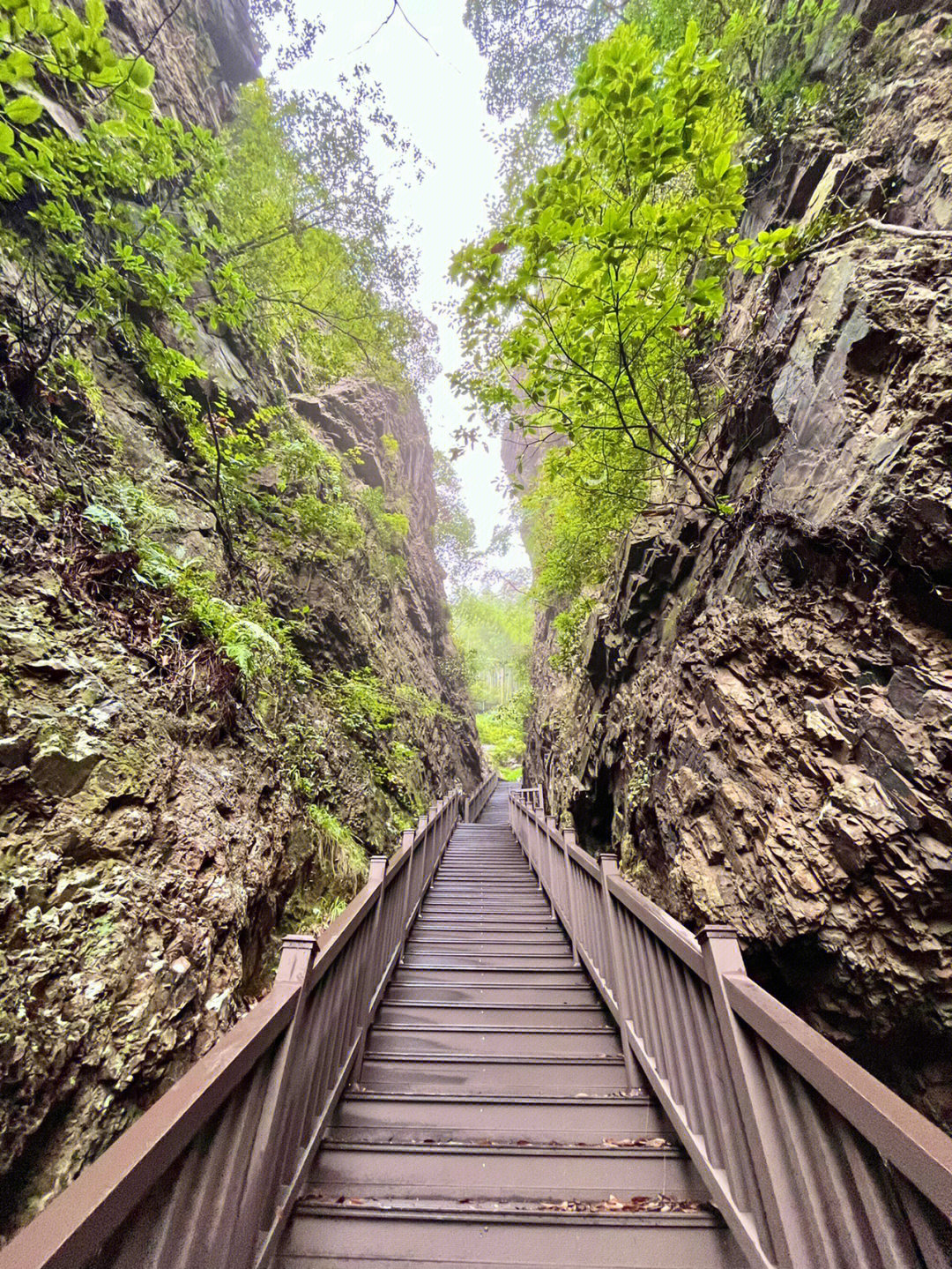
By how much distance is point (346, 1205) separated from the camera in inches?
74.2

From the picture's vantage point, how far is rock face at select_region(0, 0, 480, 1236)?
167 cm

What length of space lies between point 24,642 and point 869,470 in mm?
4203

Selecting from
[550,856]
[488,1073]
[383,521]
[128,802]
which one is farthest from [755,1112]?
[383,521]

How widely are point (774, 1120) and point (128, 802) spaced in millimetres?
2920

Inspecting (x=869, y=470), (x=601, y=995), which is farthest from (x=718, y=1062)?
(x=869, y=470)

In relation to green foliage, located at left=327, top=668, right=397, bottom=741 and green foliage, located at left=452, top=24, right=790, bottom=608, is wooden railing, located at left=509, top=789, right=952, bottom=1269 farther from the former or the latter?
green foliage, located at left=327, top=668, right=397, bottom=741

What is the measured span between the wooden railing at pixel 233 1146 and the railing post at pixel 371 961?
46 millimetres

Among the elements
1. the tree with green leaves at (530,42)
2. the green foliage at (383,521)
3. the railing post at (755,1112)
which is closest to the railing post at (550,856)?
the railing post at (755,1112)

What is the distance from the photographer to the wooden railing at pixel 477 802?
13.5 m

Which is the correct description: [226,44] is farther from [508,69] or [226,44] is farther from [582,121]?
[582,121]

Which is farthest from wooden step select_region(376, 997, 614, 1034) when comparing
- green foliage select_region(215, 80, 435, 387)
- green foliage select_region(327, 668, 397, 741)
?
green foliage select_region(215, 80, 435, 387)

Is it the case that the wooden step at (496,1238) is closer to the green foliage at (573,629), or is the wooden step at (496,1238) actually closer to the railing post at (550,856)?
the railing post at (550,856)

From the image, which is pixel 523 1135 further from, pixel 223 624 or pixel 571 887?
pixel 223 624

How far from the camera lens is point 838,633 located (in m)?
2.27
